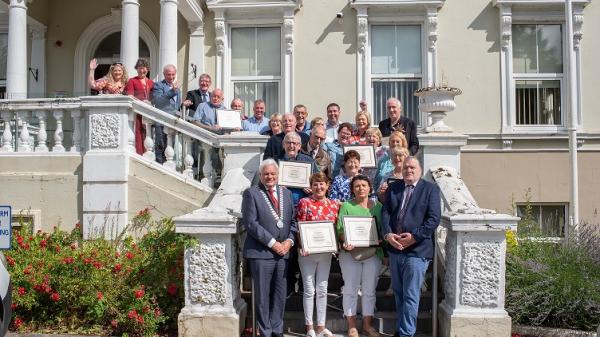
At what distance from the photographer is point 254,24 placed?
40.0 ft

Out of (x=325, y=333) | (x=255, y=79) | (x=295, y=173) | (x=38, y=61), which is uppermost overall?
(x=38, y=61)

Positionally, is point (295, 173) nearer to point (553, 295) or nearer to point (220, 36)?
point (553, 295)

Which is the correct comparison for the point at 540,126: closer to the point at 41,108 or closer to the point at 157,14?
the point at 157,14

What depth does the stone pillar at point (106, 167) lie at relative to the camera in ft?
26.3

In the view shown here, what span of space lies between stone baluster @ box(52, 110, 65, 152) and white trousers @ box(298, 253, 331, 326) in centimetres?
411

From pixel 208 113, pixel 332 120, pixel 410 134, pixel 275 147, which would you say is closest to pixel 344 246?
pixel 275 147

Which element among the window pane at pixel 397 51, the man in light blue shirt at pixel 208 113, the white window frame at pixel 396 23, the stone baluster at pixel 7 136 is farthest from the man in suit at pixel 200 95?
the window pane at pixel 397 51

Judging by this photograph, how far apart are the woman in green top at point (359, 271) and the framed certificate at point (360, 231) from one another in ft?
0.20

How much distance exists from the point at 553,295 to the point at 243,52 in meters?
7.90

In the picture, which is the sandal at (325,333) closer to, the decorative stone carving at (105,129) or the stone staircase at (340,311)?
the stone staircase at (340,311)

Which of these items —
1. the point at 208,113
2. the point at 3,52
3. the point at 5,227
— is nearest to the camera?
the point at 5,227

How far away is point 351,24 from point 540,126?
413 cm

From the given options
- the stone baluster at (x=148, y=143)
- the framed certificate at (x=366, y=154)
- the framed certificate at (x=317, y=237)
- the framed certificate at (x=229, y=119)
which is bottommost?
the framed certificate at (x=317, y=237)

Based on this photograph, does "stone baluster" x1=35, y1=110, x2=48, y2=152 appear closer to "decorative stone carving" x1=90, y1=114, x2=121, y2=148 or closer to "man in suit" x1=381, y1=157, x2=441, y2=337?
"decorative stone carving" x1=90, y1=114, x2=121, y2=148
